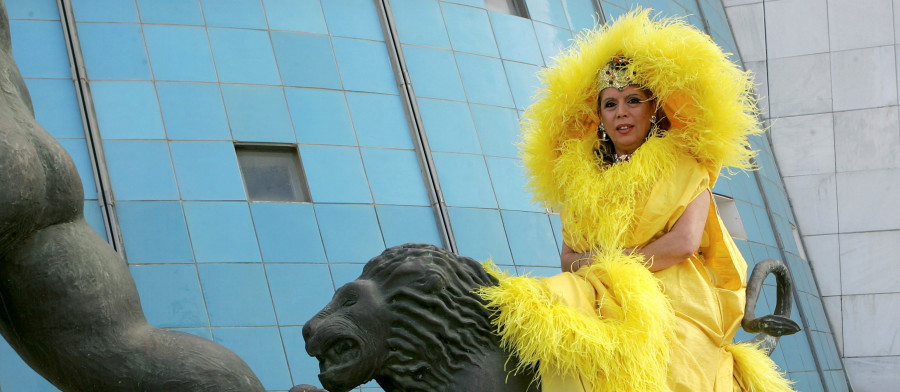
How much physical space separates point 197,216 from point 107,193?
26.0 inches

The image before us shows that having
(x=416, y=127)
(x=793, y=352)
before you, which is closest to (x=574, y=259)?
(x=416, y=127)

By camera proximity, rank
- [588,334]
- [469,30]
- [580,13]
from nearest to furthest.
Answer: [588,334] < [469,30] < [580,13]

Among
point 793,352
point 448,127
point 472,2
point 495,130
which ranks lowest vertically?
point 793,352

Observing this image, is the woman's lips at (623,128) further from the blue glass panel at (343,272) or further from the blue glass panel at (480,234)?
the blue glass panel at (480,234)

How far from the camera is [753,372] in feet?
12.6

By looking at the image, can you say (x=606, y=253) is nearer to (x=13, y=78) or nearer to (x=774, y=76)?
(x=13, y=78)

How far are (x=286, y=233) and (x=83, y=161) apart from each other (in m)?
1.56

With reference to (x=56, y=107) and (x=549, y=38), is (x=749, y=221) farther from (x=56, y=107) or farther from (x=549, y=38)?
(x=56, y=107)

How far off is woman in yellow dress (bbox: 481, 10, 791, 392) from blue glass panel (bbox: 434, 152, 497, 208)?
5791mm

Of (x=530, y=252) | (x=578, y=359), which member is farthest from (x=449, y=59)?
(x=578, y=359)

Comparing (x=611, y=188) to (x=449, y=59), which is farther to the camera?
(x=449, y=59)

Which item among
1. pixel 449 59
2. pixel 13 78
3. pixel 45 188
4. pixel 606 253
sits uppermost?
pixel 449 59

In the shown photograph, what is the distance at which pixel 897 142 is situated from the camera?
46.5ft

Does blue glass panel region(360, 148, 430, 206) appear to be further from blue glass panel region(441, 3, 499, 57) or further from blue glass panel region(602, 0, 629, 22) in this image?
blue glass panel region(602, 0, 629, 22)
